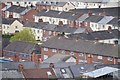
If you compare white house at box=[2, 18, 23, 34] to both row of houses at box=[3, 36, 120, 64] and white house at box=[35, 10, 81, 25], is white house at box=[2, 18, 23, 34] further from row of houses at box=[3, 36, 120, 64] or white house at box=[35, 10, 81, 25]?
row of houses at box=[3, 36, 120, 64]

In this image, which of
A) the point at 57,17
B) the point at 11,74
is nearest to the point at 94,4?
the point at 57,17

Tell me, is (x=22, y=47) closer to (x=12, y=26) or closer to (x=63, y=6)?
(x=12, y=26)

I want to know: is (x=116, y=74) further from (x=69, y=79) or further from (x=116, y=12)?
(x=116, y=12)

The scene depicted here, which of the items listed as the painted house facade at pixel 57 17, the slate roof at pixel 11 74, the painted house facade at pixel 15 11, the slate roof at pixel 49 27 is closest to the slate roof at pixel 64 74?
the slate roof at pixel 11 74

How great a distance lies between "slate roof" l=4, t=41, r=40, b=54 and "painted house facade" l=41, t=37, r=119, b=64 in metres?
0.65

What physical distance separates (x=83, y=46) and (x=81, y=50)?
1.36 ft

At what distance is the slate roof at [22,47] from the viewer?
3459 centimetres

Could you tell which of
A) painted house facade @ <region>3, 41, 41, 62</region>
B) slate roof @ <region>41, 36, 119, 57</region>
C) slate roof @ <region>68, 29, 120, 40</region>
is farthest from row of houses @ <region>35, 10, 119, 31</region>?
painted house facade @ <region>3, 41, 41, 62</region>

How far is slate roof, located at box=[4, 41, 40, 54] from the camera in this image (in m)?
34.6

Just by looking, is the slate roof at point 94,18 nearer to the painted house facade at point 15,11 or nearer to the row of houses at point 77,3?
the painted house facade at point 15,11

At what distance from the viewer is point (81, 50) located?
32.9 meters

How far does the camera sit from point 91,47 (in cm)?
3272

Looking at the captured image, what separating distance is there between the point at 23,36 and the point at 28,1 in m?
20.5

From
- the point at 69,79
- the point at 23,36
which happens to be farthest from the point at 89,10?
the point at 69,79
